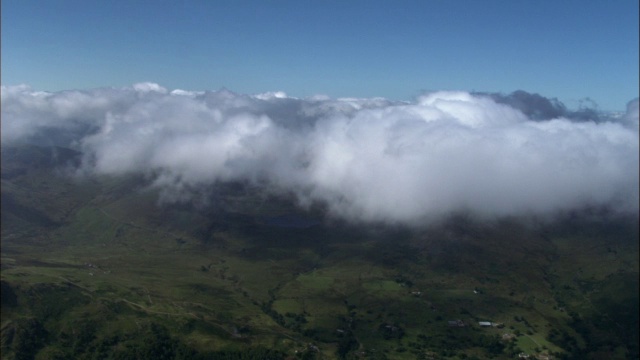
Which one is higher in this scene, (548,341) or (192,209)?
(192,209)

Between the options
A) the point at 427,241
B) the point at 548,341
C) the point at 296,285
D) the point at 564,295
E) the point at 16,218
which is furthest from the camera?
the point at 16,218

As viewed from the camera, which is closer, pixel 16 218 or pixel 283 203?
pixel 16 218

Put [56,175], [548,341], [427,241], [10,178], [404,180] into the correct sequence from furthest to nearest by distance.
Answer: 1. [56,175]
2. [10,178]
3. [404,180]
4. [427,241]
5. [548,341]

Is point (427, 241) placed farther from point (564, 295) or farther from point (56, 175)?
point (56, 175)

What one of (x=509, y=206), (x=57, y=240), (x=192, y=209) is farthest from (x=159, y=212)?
(x=509, y=206)

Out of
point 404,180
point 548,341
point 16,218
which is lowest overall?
point 548,341

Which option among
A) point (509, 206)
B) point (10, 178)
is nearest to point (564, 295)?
point (509, 206)
